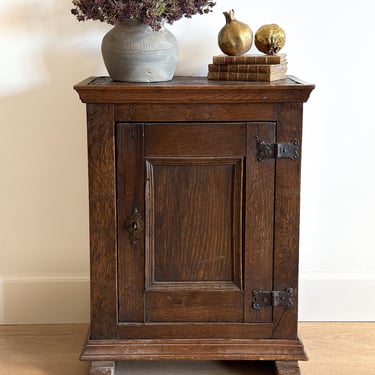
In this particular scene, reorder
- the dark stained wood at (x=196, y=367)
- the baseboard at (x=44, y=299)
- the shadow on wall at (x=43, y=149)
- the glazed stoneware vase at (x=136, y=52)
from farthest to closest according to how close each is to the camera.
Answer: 1. the baseboard at (x=44, y=299)
2. the shadow on wall at (x=43, y=149)
3. the dark stained wood at (x=196, y=367)
4. the glazed stoneware vase at (x=136, y=52)

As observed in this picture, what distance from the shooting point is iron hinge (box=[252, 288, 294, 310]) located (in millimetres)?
1951

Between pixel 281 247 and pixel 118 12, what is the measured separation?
2.43 feet

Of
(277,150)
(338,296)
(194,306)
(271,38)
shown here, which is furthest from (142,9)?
(338,296)

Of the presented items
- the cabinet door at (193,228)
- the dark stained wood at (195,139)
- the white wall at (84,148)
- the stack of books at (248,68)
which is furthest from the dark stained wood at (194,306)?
the stack of books at (248,68)

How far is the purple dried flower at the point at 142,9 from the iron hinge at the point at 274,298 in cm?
75

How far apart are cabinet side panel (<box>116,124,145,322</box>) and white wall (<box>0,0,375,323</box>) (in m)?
0.44

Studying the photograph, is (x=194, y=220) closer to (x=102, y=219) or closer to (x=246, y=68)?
(x=102, y=219)

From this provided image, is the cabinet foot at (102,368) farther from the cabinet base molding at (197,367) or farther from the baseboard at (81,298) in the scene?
the baseboard at (81,298)

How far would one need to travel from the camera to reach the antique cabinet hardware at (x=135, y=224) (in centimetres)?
190

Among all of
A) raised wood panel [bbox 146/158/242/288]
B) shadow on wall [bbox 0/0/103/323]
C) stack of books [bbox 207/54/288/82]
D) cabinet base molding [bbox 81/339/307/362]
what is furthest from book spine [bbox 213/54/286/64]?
cabinet base molding [bbox 81/339/307/362]

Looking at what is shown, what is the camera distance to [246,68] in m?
2.00

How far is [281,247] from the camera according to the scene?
76.2 inches

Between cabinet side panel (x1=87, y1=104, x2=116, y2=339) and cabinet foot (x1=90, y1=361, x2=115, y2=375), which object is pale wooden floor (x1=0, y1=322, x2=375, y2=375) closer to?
cabinet foot (x1=90, y1=361, x2=115, y2=375)

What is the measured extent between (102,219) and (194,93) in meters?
0.41
